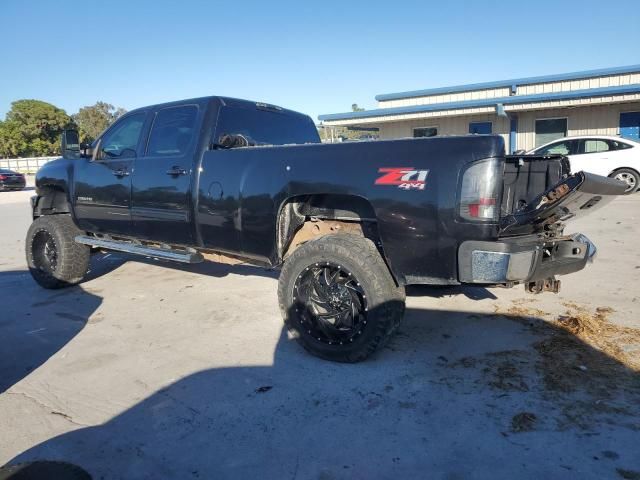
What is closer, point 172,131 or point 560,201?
point 560,201

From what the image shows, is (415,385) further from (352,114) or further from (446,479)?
(352,114)

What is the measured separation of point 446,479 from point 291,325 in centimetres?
180

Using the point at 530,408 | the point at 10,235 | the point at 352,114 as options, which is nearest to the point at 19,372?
the point at 530,408

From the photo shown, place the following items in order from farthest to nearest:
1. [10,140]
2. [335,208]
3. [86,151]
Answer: [10,140] < [86,151] < [335,208]

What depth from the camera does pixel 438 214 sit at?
309 centimetres

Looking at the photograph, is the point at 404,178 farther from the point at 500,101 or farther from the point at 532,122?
the point at 532,122

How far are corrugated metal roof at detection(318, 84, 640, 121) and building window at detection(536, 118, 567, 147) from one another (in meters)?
1.42

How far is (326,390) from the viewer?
3.24m

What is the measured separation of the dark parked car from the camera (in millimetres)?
25078

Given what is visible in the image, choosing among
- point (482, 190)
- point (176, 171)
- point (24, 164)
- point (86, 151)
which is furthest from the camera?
point (24, 164)

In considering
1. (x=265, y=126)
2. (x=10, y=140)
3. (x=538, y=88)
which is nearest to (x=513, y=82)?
(x=538, y=88)

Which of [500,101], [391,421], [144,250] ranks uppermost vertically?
[500,101]

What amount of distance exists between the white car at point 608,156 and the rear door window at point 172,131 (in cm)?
1042

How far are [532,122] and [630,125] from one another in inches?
128
